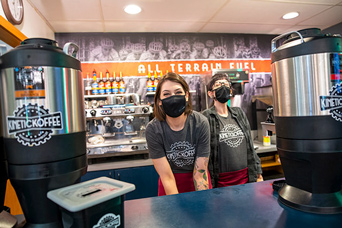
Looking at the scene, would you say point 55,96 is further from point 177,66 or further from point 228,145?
point 177,66

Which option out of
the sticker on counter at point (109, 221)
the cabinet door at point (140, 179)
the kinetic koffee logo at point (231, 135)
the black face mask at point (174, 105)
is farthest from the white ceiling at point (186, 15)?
the sticker on counter at point (109, 221)

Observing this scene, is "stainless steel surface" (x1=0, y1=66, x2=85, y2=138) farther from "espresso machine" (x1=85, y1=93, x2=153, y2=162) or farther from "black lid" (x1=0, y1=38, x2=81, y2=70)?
"espresso machine" (x1=85, y1=93, x2=153, y2=162)

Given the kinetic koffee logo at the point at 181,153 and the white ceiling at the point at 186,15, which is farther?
the white ceiling at the point at 186,15

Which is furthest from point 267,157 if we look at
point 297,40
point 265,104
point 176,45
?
point 297,40

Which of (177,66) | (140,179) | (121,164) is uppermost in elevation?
(177,66)

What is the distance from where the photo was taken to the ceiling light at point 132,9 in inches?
115

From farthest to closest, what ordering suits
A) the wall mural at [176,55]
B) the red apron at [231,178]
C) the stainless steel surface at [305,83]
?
the wall mural at [176,55]
the red apron at [231,178]
the stainless steel surface at [305,83]

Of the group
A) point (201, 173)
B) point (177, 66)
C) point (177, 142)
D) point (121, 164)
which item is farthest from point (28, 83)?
point (177, 66)

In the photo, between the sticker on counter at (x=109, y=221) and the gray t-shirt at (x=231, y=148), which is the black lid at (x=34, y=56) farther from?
the gray t-shirt at (x=231, y=148)

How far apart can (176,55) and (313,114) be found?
12.0 ft

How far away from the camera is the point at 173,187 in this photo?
1432 mm

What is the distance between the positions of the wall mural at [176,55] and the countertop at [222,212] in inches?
121

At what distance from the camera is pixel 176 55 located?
4105 millimetres

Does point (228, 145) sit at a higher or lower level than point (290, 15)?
lower
